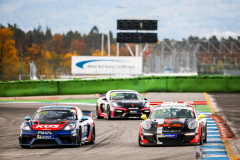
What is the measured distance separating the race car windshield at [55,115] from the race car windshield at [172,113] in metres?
2.06

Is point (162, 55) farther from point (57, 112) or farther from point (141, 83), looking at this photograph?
point (57, 112)

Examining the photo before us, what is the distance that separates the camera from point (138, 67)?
56719mm

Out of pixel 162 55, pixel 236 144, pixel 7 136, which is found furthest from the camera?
pixel 162 55

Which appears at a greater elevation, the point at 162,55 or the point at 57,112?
the point at 162,55

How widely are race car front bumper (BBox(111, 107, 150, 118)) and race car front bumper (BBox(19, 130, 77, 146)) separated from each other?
7668 millimetres

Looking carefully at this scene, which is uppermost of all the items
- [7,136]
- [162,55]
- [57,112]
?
[162,55]

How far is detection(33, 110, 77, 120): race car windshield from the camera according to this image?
457 inches

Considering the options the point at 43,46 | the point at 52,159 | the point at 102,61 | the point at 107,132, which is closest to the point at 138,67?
the point at 102,61

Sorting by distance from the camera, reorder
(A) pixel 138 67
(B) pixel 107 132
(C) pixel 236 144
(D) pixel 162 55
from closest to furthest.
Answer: (C) pixel 236 144, (B) pixel 107 132, (D) pixel 162 55, (A) pixel 138 67

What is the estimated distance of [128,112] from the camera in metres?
18.2

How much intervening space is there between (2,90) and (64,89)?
14.7 feet

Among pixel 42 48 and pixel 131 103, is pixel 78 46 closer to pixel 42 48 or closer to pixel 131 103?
pixel 42 48

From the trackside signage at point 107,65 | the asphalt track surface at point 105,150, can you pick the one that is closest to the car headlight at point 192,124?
the asphalt track surface at point 105,150

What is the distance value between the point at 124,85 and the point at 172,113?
23.1 m
